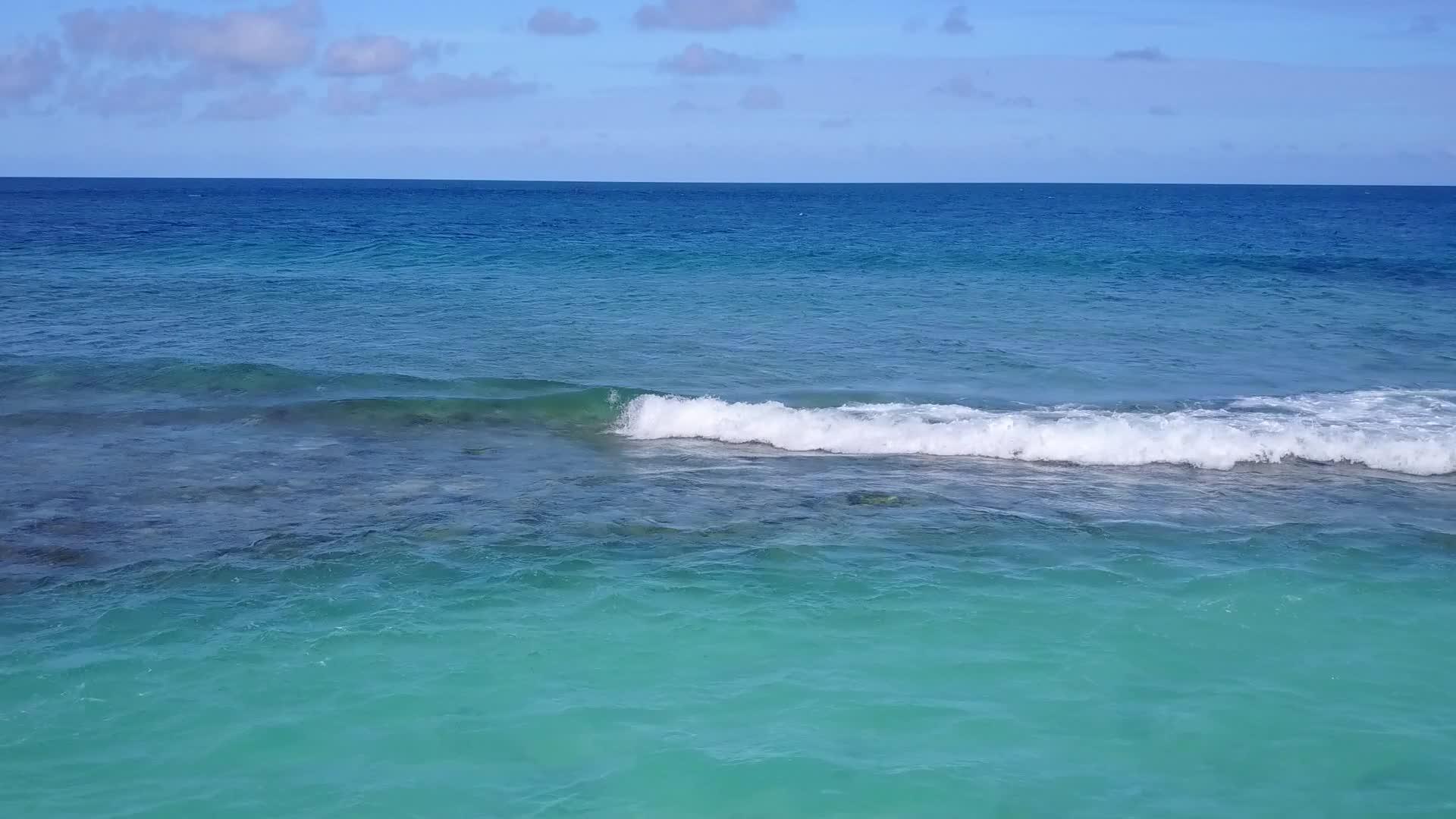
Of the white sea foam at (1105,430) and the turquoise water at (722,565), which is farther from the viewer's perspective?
the white sea foam at (1105,430)

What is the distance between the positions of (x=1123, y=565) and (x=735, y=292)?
911 inches

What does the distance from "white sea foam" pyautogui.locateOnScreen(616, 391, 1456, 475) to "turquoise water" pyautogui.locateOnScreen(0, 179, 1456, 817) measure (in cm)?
9

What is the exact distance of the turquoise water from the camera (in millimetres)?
7848

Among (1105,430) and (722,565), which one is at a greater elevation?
(1105,430)

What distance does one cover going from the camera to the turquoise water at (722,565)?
7848 mm

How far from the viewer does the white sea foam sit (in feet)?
52.9

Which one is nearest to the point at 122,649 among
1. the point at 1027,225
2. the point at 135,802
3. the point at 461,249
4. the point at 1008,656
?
the point at 135,802

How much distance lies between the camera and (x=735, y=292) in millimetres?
33781

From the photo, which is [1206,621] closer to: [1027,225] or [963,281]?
[963,281]

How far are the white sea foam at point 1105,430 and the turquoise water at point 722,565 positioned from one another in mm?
91

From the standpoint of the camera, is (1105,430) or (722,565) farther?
(1105,430)

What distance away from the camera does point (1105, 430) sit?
55.9 ft

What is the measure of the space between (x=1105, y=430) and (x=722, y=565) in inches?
316

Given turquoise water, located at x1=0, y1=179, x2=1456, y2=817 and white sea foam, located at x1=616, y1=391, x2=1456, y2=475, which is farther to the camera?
white sea foam, located at x1=616, y1=391, x2=1456, y2=475
